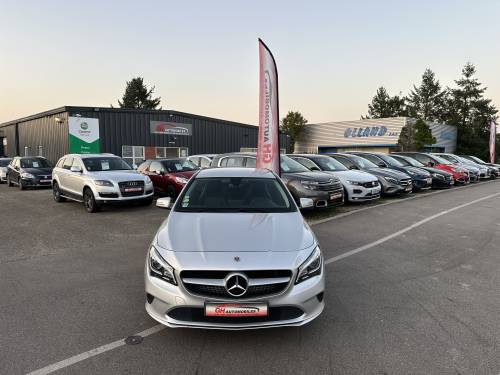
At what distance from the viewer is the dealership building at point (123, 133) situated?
22.4 metres

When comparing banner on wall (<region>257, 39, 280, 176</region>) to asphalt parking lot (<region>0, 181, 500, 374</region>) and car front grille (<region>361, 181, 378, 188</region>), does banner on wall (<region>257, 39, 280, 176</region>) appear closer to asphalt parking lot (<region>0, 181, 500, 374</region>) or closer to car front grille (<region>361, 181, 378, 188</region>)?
car front grille (<region>361, 181, 378, 188</region>)

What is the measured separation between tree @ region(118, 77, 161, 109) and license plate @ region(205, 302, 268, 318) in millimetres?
69849

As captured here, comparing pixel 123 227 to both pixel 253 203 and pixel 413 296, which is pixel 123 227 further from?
pixel 413 296

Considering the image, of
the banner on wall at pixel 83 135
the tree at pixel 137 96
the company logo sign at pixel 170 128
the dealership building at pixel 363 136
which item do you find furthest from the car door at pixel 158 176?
the tree at pixel 137 96

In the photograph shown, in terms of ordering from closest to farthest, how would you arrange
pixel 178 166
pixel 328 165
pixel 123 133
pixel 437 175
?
pixel 328 165 < pixel 178 166 < pixel 437 175 < pixel 123 133

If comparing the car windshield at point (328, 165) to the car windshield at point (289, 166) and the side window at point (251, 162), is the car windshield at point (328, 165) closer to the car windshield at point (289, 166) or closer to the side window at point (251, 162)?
the car windshield at point (289, 166)

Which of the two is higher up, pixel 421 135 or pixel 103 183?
pixel 421 135

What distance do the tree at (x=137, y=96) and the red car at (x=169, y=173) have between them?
58371 millimetres

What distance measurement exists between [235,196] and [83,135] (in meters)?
21.1

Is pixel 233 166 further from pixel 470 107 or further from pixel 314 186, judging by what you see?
pixel 470 107

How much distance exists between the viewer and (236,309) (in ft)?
9.09

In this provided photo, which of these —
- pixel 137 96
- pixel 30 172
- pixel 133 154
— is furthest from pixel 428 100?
pixel 30 172

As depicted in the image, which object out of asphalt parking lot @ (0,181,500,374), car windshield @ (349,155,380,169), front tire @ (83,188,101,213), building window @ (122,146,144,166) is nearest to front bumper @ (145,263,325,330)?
asphalt parking lot @ (0,181,500,374)

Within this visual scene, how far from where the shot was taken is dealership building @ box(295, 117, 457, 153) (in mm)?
43281
